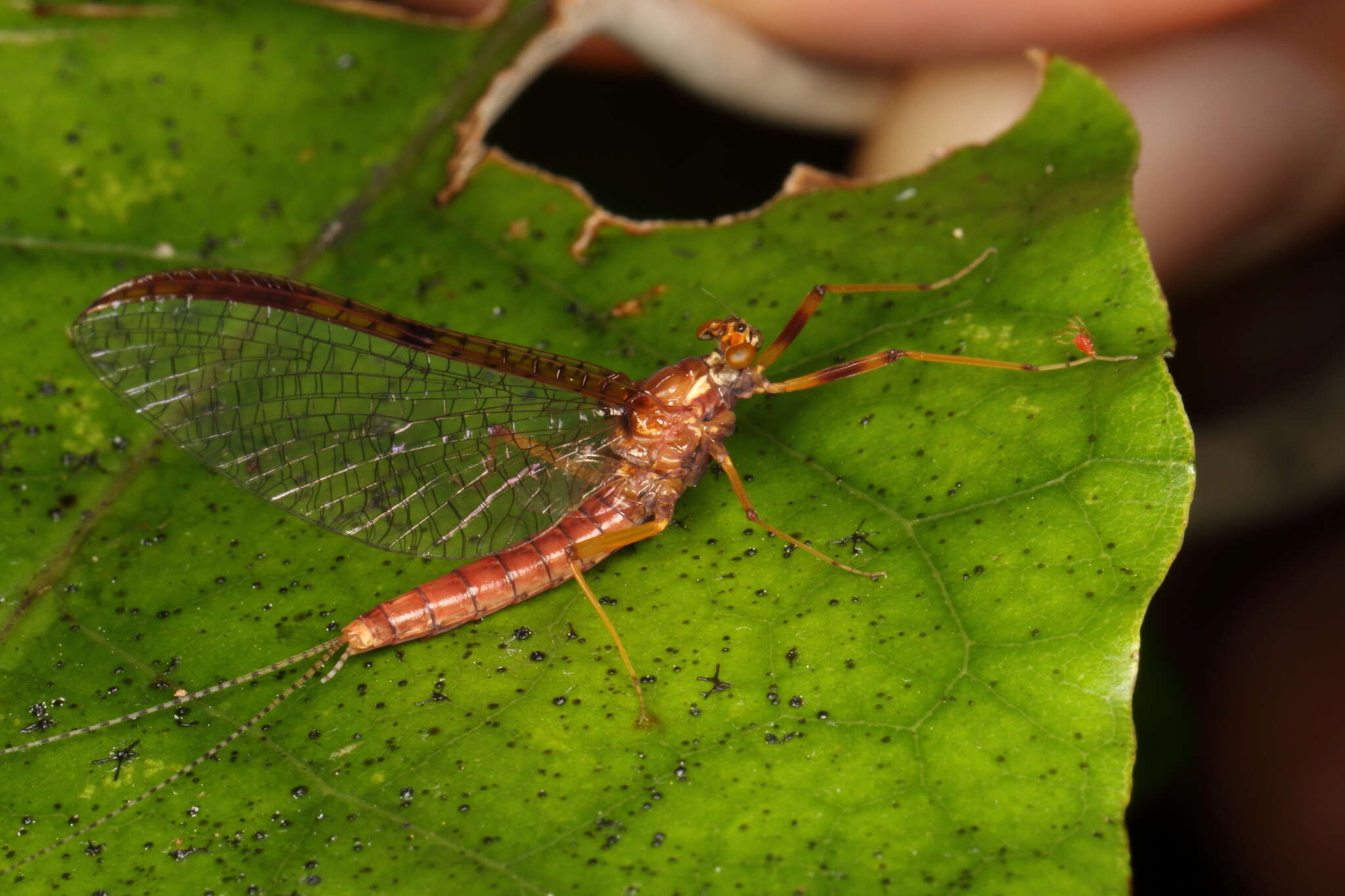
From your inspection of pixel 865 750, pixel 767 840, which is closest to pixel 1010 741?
pixel 865 750

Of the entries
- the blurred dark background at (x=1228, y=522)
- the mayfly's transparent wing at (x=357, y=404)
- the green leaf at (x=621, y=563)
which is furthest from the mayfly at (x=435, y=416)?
the blurred dark background at (x=1228, y=522)

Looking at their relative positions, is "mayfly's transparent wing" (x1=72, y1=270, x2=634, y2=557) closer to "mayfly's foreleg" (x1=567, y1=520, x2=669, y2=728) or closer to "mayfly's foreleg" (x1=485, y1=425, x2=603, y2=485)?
"mayfly's foreleg" (x1=485, y1=425, x2=603, y2=485)

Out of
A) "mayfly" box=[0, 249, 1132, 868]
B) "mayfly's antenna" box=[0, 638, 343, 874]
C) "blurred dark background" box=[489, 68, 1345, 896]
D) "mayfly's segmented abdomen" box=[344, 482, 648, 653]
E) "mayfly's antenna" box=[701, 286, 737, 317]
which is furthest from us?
"blurred dark background" box=[489, 68, 1345, 896]

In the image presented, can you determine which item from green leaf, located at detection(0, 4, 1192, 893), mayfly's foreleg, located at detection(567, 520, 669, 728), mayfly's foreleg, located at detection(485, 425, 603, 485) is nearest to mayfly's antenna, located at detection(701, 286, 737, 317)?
green leaf, located at detection(0, 4, 1192, 893)

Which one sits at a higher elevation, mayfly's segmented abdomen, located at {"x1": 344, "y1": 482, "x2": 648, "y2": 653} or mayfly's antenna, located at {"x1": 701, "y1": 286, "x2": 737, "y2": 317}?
mayfly's antenna, located at {"x1": 701, "y1": 286, "x2": 737, "y2": 317}

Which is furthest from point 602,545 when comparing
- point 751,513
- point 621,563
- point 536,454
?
point 536,454

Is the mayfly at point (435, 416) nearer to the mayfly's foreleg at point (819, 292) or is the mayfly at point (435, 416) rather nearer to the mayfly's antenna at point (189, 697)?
the mayfly's foreleg at point (819, 292)

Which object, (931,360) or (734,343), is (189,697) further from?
(931,360)

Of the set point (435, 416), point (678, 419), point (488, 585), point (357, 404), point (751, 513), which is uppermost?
point (357, 404)
